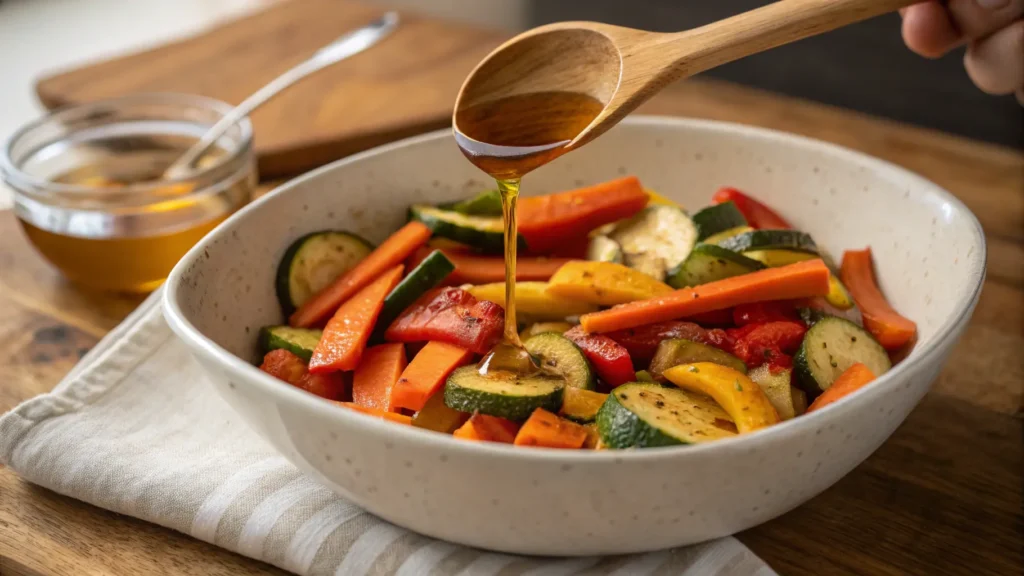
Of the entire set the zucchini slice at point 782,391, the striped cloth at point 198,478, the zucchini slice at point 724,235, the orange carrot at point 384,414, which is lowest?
the striped cloth at point 198,478

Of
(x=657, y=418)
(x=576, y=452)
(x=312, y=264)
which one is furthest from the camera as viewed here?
(x=312, y=264)

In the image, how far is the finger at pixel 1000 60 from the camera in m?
2.39

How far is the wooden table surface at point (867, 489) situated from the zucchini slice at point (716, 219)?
22.4 inches

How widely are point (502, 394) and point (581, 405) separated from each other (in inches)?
6.7

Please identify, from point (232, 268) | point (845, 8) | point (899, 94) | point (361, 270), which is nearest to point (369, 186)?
point (361, 270)

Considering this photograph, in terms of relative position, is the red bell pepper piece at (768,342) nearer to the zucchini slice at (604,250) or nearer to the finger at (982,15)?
the zucchini slice at (604,250)

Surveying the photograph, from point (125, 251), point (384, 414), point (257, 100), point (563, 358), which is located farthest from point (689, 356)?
point (257, 100)

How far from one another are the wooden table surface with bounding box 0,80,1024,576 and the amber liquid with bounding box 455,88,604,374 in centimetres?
57

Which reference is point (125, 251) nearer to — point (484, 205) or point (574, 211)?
point (484, 205)

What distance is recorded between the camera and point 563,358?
6.15 ft

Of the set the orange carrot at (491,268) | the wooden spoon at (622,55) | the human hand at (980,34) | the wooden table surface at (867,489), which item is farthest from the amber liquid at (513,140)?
the human hand at (980,34)

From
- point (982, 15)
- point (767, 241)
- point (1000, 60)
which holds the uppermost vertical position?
point (982, 15)

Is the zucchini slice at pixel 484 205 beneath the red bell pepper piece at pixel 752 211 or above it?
above

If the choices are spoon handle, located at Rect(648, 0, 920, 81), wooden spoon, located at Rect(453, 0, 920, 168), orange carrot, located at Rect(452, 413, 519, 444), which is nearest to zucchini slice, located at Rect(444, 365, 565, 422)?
orange carrot, located at Rect(452, 413, 519, 444)
